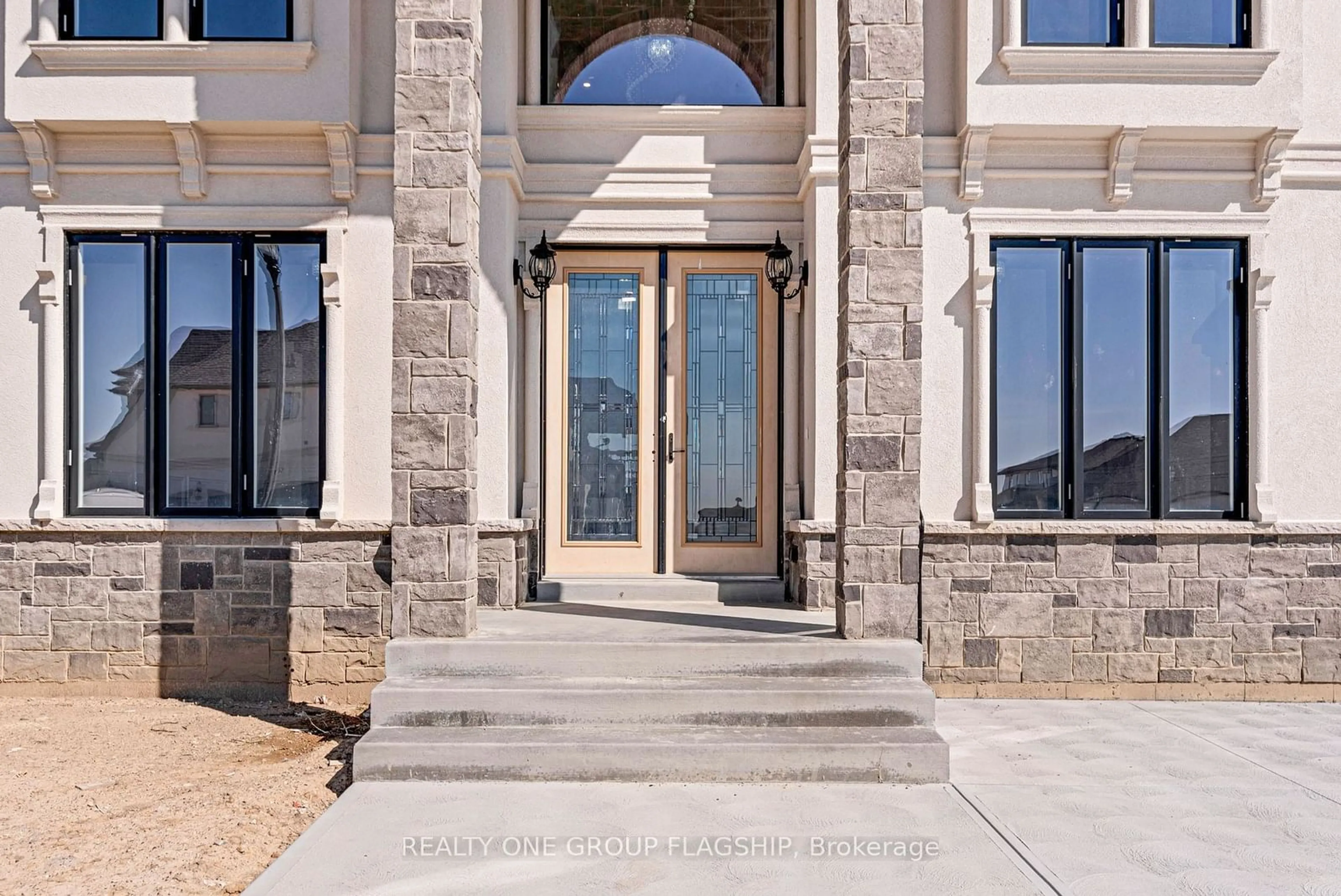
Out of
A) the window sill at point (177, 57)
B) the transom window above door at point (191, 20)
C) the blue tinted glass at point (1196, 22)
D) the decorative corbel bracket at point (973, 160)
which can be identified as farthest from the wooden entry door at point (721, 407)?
the transom window above door at point (191, 20)

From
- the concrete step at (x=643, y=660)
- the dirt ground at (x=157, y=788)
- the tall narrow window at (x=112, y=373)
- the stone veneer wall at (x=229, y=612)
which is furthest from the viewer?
the tall narrow window at (x=112, y=373)

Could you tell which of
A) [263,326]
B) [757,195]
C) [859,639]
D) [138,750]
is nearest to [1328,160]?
[757,195]

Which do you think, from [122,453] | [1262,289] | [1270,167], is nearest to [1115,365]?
[1262,289]

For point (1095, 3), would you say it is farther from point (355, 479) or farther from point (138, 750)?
point (138, 750)

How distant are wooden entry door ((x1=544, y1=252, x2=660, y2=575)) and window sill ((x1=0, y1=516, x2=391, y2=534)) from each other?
146 cm

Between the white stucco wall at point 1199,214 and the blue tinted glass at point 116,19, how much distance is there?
18.2ft

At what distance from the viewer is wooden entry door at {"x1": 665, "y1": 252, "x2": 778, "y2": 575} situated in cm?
721

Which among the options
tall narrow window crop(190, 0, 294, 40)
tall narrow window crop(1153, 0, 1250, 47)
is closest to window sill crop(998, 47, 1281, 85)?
tall narrow window crop(1153, 0, 1250, 47)

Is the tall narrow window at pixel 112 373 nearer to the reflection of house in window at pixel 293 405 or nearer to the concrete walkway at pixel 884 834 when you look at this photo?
the reflection of house in window at pixel 293 405

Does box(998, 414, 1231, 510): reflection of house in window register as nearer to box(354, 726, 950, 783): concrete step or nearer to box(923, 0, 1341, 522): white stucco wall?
box(923, 0, 1341, 522): white stucco wall

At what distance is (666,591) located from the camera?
22.5 ft

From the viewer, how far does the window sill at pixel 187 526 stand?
6383 mm

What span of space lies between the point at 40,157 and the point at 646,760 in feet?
19.3

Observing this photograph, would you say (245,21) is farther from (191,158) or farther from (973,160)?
(973,160)
